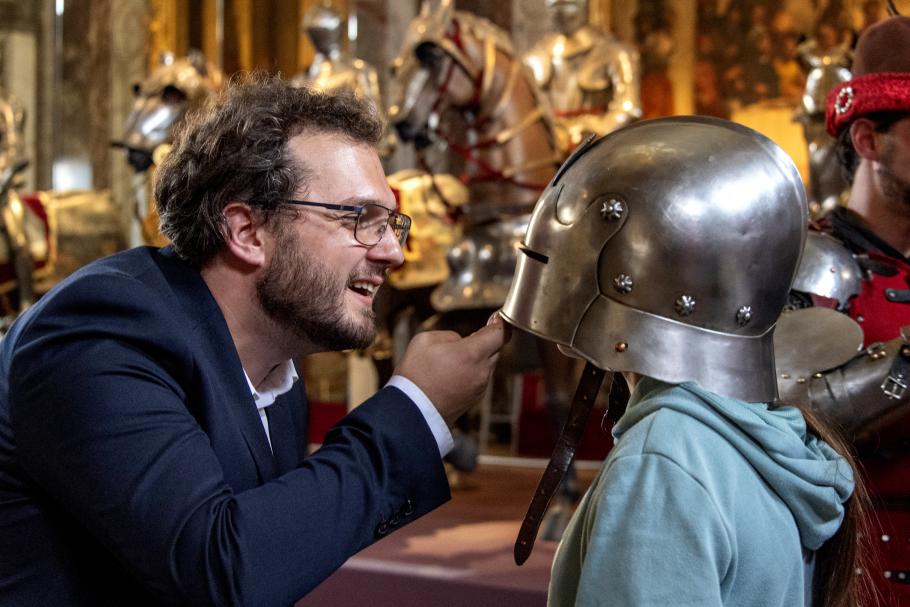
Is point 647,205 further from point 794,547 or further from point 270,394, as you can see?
point 270,394

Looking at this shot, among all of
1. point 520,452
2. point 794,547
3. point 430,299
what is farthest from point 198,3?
point 794,547

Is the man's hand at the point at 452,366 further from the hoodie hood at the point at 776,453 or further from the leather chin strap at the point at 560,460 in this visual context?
the hoodie hood at the point at 776,453

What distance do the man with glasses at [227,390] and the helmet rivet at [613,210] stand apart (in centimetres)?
28

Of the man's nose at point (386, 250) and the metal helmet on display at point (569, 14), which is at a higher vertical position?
the metal helmet on display at point (569, 14)

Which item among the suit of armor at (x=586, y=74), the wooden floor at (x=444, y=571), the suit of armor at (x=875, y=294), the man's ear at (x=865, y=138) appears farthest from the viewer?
the suit of armor at (x=586, y=74)

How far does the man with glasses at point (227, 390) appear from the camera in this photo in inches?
57.7

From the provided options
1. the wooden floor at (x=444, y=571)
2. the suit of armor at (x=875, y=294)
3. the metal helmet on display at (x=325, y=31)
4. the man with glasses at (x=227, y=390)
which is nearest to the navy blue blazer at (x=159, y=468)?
the man with glasses at (x=227, y=390)

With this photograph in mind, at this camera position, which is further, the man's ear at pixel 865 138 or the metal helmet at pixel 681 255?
the man's ear at pixel 865 138

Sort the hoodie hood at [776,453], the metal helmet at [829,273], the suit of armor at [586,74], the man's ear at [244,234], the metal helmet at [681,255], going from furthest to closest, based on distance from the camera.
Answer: the suit of armor at [586,74] → the metal helmet at [829,273] → the man's ear at [244,234] → the metal helmet at [681,255] → the hoodie hood at [776,453]

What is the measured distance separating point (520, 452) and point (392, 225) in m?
5.94

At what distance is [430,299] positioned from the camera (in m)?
5.59

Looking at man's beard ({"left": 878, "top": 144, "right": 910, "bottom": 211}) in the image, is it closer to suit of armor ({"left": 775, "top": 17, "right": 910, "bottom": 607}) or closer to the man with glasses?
suit of armor ({"left": 775, "top": 17, "right": 910, "bottom": 607})

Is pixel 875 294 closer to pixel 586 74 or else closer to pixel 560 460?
pixel 560 460

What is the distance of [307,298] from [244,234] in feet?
0.45
